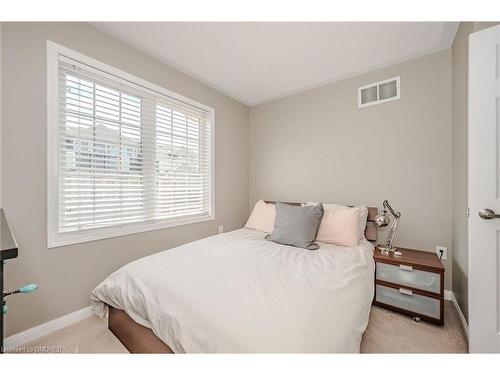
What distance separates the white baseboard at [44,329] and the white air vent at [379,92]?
11.3 ft

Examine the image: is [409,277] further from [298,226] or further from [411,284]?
[298,226]

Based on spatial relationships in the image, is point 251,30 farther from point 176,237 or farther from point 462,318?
point 462,318

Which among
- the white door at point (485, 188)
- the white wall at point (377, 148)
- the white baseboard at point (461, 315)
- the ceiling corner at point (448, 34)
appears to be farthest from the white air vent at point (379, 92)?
the white baseboard at point (461, 315)

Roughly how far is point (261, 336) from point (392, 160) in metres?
2.25

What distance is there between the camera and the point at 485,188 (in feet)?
3.83

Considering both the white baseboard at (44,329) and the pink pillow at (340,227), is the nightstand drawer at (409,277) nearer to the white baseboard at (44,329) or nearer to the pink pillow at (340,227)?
the pink pillow at (340,227)

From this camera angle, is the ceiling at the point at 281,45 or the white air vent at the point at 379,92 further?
the white air vent at the point at 379,92

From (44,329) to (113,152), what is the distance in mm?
1436

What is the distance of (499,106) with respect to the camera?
44.8 inches

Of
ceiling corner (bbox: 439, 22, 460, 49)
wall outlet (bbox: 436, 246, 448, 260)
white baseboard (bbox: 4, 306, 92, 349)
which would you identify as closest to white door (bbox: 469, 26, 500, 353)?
ceiling corner (bbox: 439, 22, 460, 49)

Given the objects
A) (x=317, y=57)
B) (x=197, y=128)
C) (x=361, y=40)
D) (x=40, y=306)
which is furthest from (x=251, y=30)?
(x=40, y=306)

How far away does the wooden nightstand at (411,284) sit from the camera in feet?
5.16

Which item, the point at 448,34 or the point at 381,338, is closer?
the point at 381,338

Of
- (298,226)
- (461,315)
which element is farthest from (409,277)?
(298,226)
